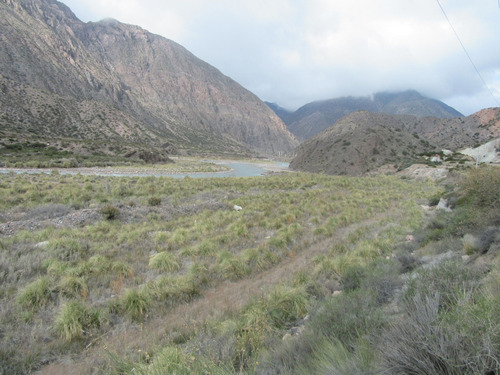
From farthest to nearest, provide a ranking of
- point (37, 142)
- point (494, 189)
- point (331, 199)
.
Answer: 1. point (37, 142)
2. point (331, 199)
3. point (494, 189)

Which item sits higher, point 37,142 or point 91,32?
point 91,32

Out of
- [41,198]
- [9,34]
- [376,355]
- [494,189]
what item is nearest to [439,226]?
[494,189]

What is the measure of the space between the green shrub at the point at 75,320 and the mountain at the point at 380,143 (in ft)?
173

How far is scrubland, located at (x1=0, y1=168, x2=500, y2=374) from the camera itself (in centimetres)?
248

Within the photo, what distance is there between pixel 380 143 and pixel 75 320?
6367cm

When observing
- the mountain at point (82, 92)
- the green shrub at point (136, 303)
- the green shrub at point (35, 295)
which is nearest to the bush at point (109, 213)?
the green shrub at point (35, 295)

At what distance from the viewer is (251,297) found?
5.44 metres

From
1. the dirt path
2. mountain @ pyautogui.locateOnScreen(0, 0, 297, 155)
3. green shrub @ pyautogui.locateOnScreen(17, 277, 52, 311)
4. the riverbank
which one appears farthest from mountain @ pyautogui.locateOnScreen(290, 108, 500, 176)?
green shrub @ pyautogui.locateOnScreen(17, 277, 52, 311)

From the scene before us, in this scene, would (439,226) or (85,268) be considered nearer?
(85,268)

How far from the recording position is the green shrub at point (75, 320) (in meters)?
4.40

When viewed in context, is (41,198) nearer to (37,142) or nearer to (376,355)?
(376,355)

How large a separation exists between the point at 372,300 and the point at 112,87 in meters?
153

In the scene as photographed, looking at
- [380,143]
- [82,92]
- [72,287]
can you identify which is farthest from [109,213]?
[82,92]

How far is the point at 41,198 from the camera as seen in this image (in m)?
15.8
